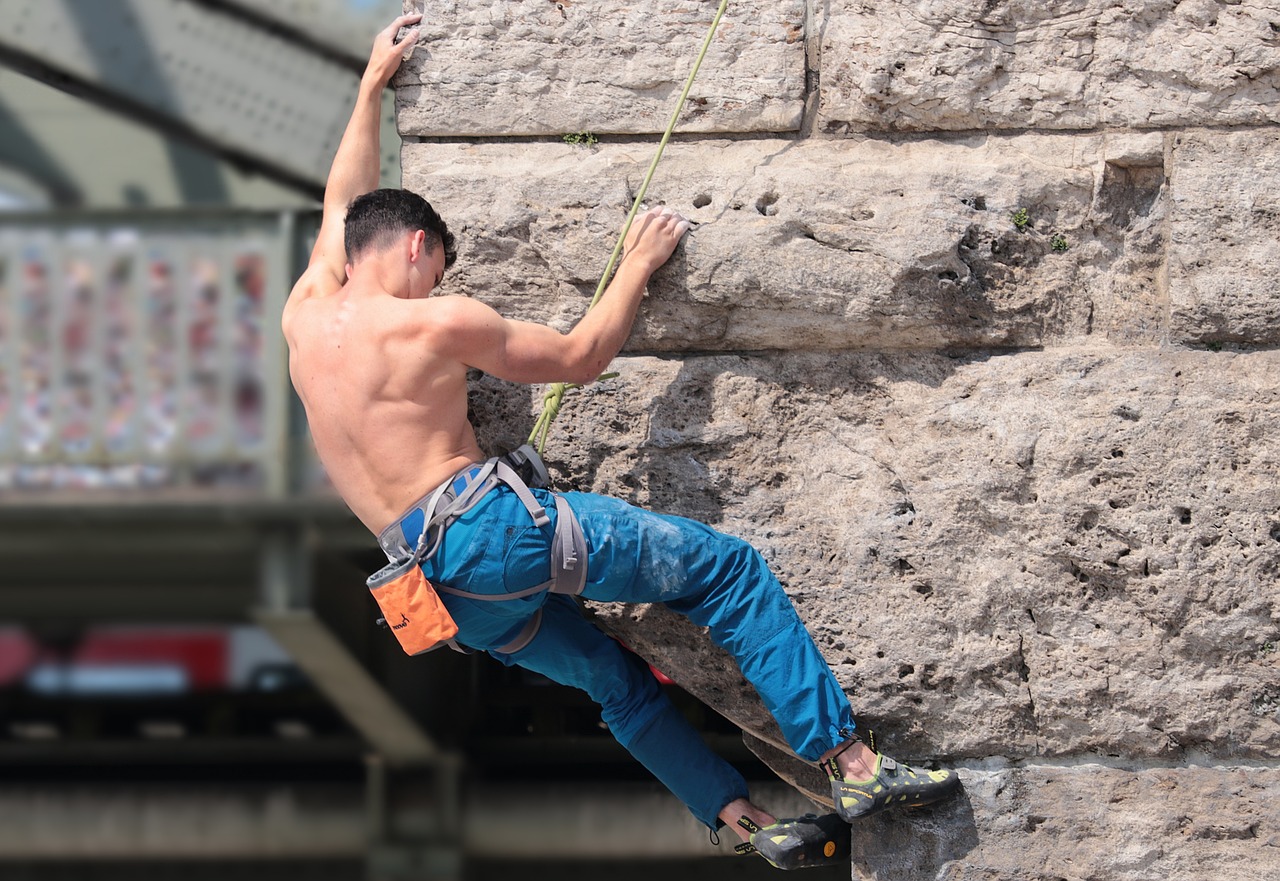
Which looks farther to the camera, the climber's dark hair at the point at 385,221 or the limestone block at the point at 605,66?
the limestone block at the point at 605,66

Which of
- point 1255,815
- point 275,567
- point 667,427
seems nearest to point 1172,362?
point 1255,815

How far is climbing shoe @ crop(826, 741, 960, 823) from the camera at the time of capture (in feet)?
6.03

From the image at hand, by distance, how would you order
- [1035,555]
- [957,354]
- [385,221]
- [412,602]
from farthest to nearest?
[957,354] < [1035,555] < [385,221] < [412,602]

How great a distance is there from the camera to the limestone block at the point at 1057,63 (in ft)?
6.86

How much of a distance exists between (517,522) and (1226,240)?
5.06 feet

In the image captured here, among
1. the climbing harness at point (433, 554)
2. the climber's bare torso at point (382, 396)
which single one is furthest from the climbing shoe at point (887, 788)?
the climber's bare torso at point (382, 396)

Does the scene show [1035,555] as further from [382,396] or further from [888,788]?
[382,396]

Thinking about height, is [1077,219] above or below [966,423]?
above

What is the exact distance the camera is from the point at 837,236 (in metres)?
2.08

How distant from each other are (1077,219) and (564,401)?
3.75 feet

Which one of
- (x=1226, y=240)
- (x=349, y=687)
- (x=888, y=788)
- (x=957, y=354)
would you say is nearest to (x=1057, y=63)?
(x=1226, y=240)

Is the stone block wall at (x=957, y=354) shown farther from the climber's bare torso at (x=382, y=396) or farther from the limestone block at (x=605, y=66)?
the climber's bare torso at (x=382, y=396)

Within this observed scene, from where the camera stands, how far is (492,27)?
2.15 meters

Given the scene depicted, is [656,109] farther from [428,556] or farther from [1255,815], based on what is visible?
[1255,815]
